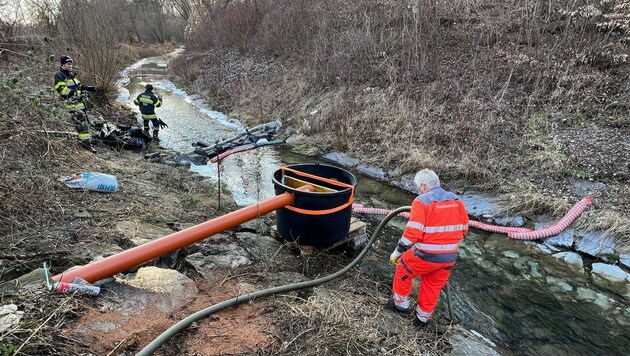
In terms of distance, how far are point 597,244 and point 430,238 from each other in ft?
12.7

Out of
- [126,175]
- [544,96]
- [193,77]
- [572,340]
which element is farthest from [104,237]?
[193,77]

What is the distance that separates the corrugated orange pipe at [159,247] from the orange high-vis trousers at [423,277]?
4.45 ft

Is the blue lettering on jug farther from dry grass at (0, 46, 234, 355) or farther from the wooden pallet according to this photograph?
the wooden pallet

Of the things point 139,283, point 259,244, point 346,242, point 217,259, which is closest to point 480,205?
point 346,242

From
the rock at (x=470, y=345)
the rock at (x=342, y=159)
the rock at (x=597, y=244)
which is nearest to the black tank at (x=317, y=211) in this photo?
the rock at (x=470, y=345)

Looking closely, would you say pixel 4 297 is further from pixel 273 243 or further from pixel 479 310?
pixel 479 310

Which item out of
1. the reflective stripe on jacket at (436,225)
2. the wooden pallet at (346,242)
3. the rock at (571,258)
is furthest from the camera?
the rock at (571,258)

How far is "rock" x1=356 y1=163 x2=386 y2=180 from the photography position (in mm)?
8555

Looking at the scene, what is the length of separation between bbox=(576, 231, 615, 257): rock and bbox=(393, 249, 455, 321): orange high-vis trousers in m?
3.38

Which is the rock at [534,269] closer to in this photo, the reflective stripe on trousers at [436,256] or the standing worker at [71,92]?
the reflective stripe on trousers at [436,256]

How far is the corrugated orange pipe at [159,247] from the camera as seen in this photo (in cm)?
283

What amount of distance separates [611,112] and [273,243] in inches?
293

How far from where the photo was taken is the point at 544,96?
8531 mm

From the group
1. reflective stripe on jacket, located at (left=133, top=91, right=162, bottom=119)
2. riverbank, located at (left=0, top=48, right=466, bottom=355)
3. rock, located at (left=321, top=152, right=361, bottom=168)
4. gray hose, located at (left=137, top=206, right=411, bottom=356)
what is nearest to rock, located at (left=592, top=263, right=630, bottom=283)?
riverbank, located at (left=0, top=48, right=466, bottom=355)
